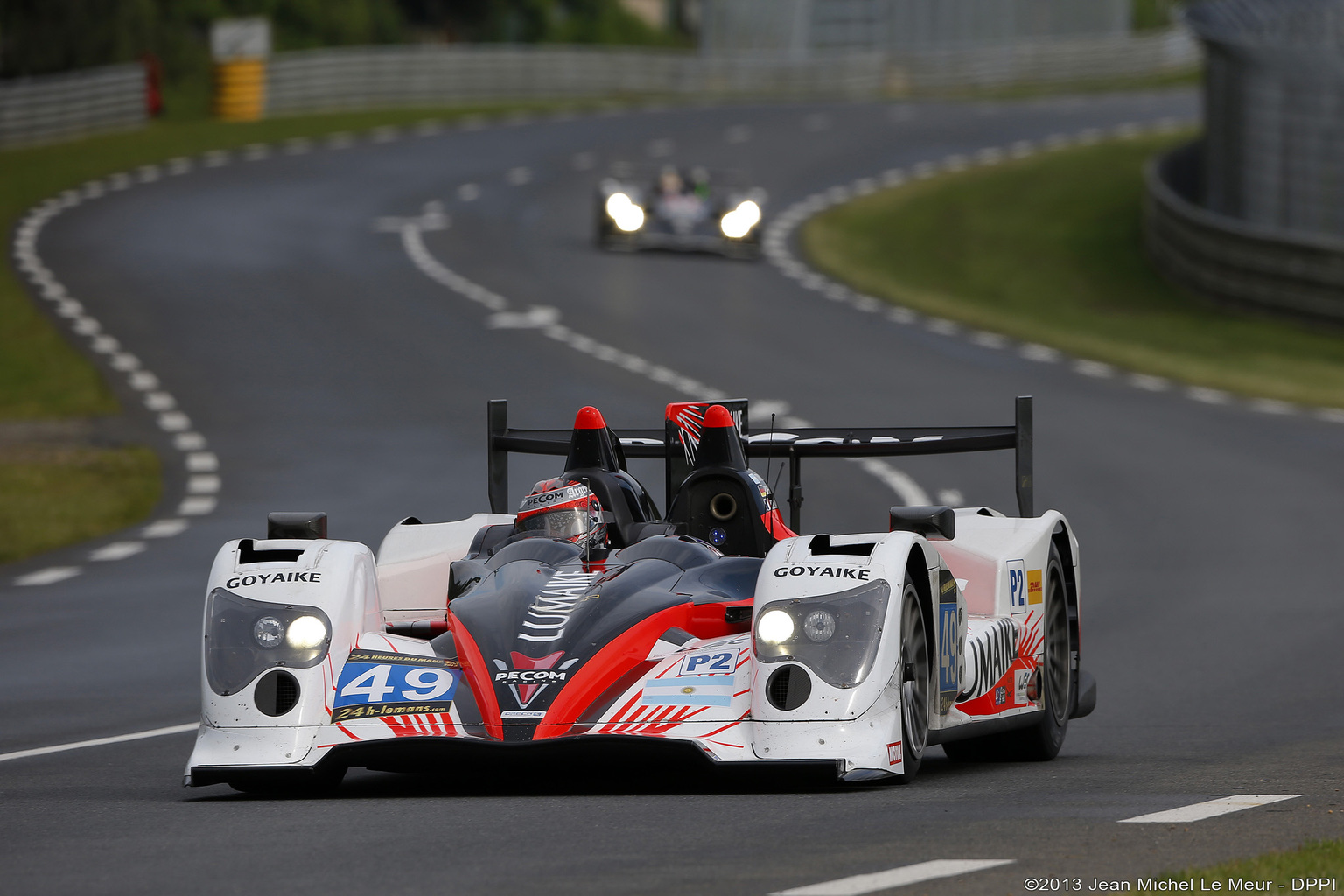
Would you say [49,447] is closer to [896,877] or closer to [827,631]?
[827,631]

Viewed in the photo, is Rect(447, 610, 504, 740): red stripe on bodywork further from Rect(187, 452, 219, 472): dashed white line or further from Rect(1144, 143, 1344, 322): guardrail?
Rect(1144, 143, 1344, 322): guardrail

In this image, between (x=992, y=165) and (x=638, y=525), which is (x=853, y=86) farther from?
(x=638, y=525)

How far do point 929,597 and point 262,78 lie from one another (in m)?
47.3

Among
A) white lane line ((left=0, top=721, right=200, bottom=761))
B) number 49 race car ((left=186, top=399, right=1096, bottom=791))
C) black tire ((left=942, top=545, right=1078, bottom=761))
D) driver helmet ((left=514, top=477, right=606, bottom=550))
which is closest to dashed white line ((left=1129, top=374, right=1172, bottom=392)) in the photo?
black tire ((left=942, top=545, right=1078, bottom=761))

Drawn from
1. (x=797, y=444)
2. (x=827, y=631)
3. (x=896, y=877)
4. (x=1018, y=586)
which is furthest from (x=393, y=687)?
(x=797, y=444)

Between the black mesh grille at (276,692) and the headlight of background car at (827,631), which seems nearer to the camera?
the headlight of background car at (827,631)

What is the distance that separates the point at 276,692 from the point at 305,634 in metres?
0.23

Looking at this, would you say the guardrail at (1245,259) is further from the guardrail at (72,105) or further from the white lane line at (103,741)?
the white lane line at (103,741)

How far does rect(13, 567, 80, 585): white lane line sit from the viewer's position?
17038 millimetres

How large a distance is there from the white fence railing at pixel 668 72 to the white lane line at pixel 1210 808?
49.0 metres

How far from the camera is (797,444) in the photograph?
35.8 ft

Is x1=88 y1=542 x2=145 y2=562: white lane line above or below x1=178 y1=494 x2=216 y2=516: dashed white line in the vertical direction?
above

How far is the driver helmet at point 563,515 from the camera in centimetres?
913

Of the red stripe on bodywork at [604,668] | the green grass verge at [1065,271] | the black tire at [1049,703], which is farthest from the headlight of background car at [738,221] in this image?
the green grass verge at [1065,271]
